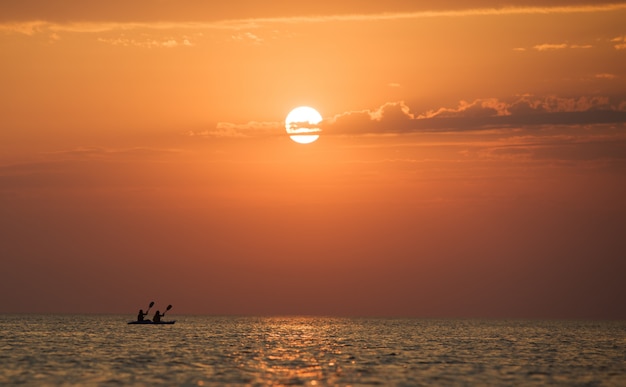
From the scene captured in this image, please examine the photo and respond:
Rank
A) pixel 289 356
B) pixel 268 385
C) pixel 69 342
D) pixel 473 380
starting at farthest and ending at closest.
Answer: pixel 69 342
pixel 289 356
pixel 473 380
pixel 268 385

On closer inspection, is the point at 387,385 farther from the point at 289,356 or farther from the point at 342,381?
the point at 289,356

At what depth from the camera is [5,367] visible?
66562mm

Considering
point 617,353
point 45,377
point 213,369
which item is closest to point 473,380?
point 213,369

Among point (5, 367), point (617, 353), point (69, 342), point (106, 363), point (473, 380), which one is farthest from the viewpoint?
point (69, 342)

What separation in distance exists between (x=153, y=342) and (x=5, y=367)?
35910 mm

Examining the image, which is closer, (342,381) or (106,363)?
(342,381)

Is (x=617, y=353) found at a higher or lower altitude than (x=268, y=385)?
higher

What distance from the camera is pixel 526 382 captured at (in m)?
61.3

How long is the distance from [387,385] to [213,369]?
14.4 m

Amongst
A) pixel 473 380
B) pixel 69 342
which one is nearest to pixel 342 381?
pixel 473 380

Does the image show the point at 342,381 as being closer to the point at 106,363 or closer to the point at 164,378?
the point at 164,378

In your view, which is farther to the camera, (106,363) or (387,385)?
(106,363)

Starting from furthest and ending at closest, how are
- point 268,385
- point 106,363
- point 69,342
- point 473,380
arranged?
point 69,342 → point 106,363 → point 473,380 → point 268,385

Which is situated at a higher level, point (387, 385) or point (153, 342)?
point (153, 342)
